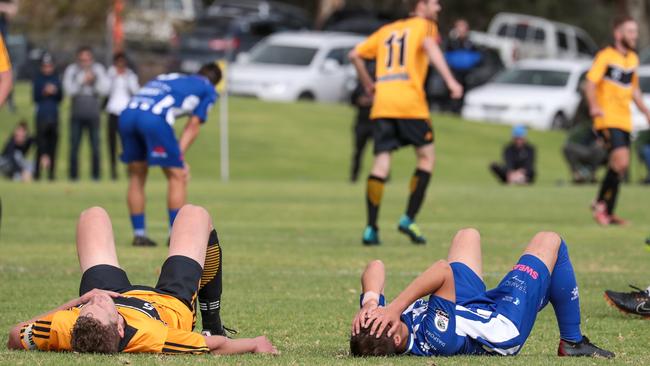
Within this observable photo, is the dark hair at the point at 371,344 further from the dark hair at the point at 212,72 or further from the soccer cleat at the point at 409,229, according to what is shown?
the soccer cleat at the point at 409,229

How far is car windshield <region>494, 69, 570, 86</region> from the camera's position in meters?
35.8

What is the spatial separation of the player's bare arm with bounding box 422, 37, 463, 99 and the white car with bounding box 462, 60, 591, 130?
22.4 meters

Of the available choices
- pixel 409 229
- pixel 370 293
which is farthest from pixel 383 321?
pixel 409 229

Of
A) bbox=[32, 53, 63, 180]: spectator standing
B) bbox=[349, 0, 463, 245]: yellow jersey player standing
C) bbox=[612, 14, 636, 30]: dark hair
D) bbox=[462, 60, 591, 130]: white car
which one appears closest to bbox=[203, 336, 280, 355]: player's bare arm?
bbox=[349, 0, 463, 245]: yellow jersey player standing

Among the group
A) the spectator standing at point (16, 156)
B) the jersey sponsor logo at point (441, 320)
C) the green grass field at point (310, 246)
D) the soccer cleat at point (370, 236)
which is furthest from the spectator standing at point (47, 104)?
the jersey sponsor logo at point (441, 320)

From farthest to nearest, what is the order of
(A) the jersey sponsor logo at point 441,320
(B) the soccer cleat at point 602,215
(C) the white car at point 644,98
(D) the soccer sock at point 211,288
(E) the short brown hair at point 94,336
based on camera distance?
1. (C) the white car at point 644,98
2. (B) the soccer cleat at point 602,215
3. (D) the soccer sock at point 211,288
4. (A) the jersey sponsor logo at point 441,320
5. (E) the short brown hair at point 94,336

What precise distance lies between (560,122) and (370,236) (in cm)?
2329

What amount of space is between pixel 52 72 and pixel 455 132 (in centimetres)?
1305

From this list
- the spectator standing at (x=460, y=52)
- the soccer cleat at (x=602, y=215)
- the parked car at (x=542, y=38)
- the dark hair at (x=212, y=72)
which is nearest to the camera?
the dark hair at (x=212, y=72)

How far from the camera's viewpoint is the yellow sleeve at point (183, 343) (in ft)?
21.5

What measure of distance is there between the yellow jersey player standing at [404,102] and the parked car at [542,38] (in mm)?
32154

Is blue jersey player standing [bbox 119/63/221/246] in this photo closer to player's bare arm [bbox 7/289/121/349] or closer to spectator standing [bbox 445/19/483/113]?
player's bare arm [bbox 7/289/121/349]

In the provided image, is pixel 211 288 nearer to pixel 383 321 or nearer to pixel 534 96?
pixel 383 321

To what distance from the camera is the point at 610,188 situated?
631 inches
